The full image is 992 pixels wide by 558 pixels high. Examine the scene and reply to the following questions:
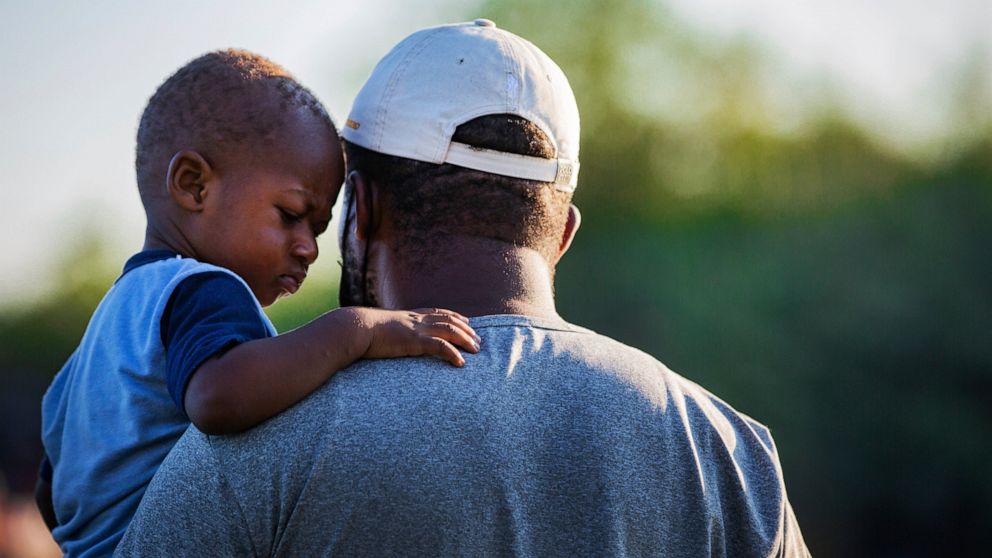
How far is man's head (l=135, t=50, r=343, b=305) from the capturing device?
2590 millimetres

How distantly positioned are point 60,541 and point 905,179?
11.7m

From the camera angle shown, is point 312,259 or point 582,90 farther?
point 582,90

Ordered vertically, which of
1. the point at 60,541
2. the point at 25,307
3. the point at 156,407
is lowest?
the point at 25,307

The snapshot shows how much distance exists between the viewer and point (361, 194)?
2369mm

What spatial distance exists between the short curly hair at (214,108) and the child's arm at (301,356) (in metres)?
0.80

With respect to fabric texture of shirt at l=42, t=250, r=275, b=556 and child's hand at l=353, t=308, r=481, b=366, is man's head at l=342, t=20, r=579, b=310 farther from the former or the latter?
fabric texture of shirt at l=42, t=250, r=275, b=556

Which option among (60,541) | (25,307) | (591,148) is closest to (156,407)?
(60,541)

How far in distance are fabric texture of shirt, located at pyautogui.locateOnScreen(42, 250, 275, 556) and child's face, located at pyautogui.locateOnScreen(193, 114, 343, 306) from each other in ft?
0.69

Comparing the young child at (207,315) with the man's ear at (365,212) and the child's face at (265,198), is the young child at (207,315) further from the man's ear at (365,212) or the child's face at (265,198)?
the man's ear at (365,212)

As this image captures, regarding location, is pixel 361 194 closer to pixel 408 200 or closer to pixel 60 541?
pixel 408 200

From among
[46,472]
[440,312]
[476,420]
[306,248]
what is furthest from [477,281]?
[46,472]

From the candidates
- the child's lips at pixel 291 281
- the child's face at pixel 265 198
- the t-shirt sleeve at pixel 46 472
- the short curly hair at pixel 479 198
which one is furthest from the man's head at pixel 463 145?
the t-shirt sleeve at pixel 46 472

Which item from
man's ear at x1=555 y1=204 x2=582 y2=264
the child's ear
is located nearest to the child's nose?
the child's ear

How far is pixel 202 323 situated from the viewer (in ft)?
6.69
